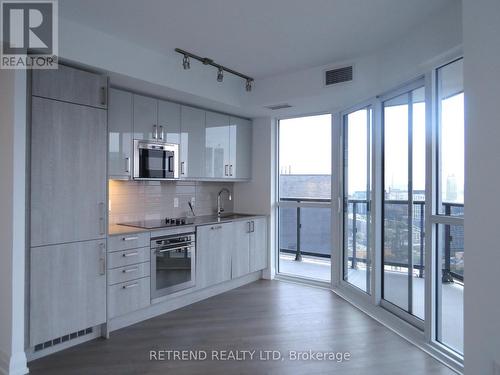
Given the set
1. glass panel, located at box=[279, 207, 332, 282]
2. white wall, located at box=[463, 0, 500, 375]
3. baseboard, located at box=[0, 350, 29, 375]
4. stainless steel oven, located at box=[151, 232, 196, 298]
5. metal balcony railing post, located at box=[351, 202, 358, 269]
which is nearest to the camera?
white wall, located at box=[463, 0, 500, 375]

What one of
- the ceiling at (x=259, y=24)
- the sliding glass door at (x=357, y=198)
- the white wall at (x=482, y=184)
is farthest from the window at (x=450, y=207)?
the sliding glass door at (x=357, y=198)

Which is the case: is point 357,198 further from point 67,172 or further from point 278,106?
point 67,172

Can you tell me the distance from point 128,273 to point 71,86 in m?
1.75

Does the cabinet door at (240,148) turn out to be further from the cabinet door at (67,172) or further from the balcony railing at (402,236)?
the cabinet door at (67,172)

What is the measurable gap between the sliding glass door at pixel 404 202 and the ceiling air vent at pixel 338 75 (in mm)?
488

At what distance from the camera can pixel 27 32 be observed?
2.55m

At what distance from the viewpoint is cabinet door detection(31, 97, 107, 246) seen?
261 cm

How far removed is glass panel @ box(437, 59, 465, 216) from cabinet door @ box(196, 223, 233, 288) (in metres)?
2.47

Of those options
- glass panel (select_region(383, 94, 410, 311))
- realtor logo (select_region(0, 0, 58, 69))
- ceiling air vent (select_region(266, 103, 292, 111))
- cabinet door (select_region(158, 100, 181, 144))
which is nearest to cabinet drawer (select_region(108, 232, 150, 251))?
cabinet door (select_region(158, 100, 181, 144))

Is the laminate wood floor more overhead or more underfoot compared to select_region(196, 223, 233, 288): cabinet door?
more underfoot

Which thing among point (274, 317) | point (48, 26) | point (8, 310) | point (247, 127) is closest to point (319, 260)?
point (274, 317)

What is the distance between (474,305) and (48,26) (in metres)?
3.45

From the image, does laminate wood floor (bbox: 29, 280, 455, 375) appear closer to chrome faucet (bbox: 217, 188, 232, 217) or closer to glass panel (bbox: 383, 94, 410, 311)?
glass panel (bbox: 383, 94, 410, 311)

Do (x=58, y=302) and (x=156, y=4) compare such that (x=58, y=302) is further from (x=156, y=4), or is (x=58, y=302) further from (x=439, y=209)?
→ (x=439, y=209)
